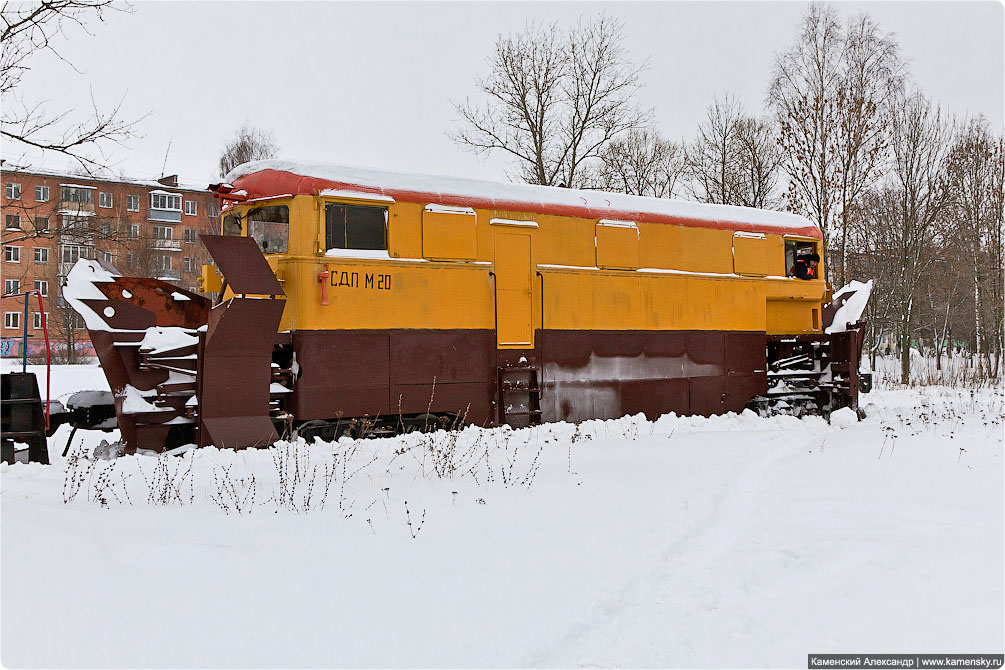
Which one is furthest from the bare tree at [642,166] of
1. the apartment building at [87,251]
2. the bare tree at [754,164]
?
the apartment building at [87,251]

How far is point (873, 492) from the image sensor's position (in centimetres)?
666

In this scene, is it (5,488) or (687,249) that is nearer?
(5,488)

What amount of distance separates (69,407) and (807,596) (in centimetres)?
783

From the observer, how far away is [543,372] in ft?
34.3

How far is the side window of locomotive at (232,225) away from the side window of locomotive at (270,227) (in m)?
0.23

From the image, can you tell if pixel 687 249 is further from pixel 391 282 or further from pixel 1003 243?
pixel 1003 243

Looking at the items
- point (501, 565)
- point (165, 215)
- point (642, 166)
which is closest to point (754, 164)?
point (642, 166)

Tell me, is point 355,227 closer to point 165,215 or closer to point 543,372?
point 543,372

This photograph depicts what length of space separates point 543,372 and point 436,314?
1831 mm

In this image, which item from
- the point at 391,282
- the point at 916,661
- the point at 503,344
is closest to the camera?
the point at 916,661

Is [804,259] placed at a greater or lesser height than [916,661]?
greater

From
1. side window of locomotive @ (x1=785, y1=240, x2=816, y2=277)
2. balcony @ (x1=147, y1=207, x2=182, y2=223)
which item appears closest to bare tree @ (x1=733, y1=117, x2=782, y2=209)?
side window of locomotive @ (x1=785, y1=240, x2=816, y2=277)

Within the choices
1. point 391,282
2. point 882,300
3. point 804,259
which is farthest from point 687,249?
point 882,300

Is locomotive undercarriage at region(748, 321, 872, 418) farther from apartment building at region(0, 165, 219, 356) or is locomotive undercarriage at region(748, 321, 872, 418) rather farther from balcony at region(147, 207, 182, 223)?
balcony at region(147, 207, 182, 223)
